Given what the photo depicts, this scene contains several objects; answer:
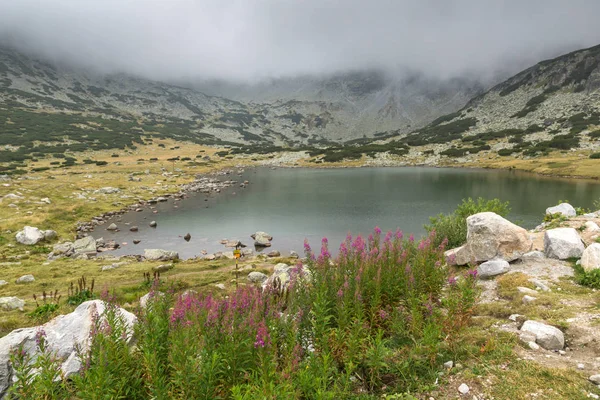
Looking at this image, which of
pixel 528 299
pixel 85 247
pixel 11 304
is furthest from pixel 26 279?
pixel 528 299

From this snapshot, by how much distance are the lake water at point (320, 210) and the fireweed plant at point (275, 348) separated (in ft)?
56.0

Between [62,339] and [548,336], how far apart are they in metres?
10.2

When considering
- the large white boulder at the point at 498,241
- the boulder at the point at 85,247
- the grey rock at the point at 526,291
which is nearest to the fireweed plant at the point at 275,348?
the grey rock at the point at 526,291

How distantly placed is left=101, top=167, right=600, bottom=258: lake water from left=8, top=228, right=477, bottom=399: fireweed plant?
56.0 feet

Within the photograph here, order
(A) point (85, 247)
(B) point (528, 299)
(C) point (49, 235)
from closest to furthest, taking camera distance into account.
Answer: (B) point (528, 299) → (A) point (85, 247) → (C) point (49, 235)

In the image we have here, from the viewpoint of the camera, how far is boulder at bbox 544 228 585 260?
36.2 ft

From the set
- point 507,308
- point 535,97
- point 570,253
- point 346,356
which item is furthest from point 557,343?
point 535,97

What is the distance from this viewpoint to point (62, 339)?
6508 mm

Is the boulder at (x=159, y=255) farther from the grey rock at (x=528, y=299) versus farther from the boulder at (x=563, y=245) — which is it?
the boulder at (x=563, y=245)

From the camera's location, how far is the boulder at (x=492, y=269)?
10633mm

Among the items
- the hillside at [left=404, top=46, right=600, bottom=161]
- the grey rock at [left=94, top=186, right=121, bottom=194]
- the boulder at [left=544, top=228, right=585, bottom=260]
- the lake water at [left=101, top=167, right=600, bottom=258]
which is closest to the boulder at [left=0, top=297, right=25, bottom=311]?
the lake water at [left=101, top=167, right=600, bottom=258]

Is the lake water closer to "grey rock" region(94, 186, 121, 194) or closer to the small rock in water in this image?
"grey rock" region(94, 186, 121, 194)

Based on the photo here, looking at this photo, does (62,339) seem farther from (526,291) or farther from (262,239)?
(262,239)

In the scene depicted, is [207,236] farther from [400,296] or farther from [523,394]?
[523,394]
